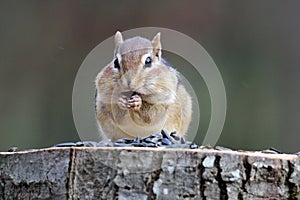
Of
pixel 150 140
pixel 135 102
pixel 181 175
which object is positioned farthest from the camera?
pixel 135 102

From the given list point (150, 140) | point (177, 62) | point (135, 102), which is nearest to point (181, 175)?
point (150, 140)

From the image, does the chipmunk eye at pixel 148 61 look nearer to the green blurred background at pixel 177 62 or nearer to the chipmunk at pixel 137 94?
the chipmunk at pixel 137 94

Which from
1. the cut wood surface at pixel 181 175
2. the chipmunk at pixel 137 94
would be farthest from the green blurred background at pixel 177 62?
the cut wood surface at pixel 181 175

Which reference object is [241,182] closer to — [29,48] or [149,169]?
[149,169]

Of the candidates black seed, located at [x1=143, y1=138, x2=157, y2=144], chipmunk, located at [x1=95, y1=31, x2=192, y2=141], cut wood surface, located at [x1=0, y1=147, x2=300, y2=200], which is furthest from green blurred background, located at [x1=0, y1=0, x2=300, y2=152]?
cut wood surface, located at [x1=0, y1=147, x2=300, y2=200]

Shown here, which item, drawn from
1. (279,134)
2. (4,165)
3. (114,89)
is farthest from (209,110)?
(4,165)

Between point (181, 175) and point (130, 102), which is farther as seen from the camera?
point (130, 102)

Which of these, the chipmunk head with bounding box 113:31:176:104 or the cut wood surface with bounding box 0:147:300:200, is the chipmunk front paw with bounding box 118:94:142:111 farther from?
the cut wood surface with bounding box 0:147:300:200

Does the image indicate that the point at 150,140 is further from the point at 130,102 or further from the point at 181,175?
the point at 130,102
